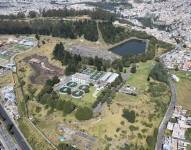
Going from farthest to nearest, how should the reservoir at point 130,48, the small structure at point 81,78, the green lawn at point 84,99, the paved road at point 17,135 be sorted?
1. the reservoir at point 130,48
2. the small structure at point 81,78
3. the green lawn at point 84,99
4. the paved road at point 17,135

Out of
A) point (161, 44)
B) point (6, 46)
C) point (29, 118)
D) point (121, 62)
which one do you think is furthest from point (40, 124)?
point (161, 44)

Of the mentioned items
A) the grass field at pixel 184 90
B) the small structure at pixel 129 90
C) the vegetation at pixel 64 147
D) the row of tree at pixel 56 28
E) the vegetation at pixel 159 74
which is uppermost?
the row of tree at pixel 56 28

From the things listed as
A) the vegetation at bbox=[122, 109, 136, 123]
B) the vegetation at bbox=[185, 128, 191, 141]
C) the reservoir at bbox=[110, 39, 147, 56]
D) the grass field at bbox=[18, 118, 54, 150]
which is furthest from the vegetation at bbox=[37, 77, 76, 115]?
the reservoir at bbox=[110, 39, 147, 56]

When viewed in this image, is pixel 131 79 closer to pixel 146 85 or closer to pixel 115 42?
pixel 146 85

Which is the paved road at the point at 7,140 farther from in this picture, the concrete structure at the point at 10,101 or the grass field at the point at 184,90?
the grass field at the point at 184,90

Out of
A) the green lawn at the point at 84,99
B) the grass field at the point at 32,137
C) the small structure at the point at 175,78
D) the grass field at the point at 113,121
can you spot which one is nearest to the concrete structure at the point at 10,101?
the grass field at the point at 32,137

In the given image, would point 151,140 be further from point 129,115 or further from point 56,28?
point 56,28

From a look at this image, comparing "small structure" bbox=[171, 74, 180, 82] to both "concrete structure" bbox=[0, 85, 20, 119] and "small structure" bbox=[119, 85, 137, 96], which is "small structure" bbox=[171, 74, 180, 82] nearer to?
"small structure" bbox=[119, 85, 137, 96]
